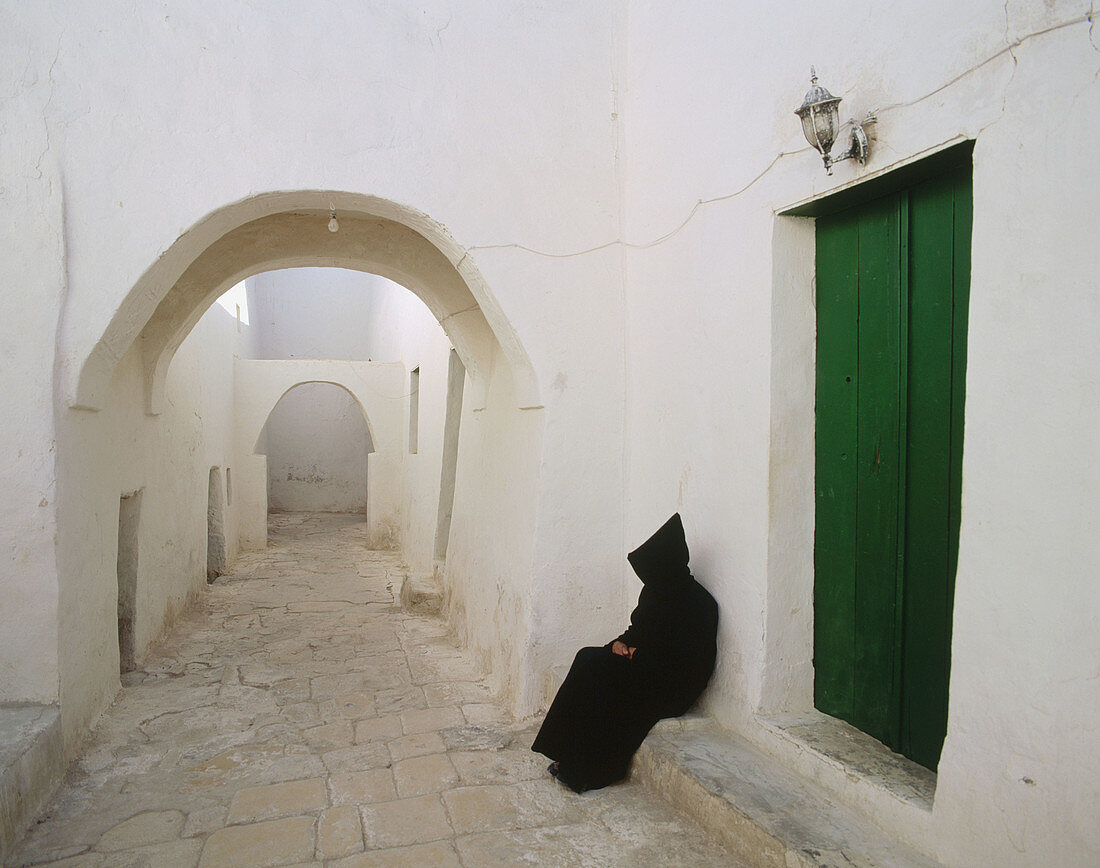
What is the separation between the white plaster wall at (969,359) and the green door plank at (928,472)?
0.29 metres

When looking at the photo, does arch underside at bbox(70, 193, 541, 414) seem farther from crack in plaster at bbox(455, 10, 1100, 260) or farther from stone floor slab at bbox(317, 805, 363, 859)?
stone floor slab at bbox(317, 805, 363, 859)

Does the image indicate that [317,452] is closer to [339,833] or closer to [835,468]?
[339,833]

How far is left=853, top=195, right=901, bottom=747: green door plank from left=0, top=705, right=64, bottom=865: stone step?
328cm

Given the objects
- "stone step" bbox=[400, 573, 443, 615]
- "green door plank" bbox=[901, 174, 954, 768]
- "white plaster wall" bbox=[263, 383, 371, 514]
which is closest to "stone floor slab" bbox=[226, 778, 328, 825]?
"green door plank" bbox=[901, 174, 954, 768]

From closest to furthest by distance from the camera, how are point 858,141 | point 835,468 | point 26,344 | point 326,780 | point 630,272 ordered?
point 858,141
point 835,468
point 26,344
point 326,780
point 630,272

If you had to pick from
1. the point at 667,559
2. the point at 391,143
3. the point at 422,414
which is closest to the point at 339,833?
the point at 667,559

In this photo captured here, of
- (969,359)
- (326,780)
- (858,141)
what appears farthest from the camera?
(326,780)

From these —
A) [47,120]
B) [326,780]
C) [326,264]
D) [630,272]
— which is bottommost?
[326,780]

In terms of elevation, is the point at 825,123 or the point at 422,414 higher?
the point at 825,123

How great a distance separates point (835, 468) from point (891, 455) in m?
0.31

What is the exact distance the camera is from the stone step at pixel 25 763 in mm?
2864

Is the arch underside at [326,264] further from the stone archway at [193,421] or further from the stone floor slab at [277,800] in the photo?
the stone floor slab at [277,800]

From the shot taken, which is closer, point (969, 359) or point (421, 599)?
point (969, 359)

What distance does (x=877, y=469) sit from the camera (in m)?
2.84
